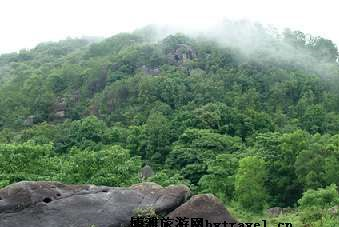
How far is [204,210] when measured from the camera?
15.8 meters

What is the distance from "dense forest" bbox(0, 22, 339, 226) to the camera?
1115 inches

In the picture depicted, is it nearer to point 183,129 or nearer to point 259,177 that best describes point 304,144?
point 259,177

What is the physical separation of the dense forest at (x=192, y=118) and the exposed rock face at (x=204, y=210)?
429 cm

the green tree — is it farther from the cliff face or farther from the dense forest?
the cliff face

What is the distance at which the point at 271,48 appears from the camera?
8312cm

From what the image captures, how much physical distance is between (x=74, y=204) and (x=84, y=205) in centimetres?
28

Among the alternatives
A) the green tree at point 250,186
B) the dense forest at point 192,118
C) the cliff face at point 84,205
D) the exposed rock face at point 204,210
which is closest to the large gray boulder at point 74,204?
the cliff face at point 84,205

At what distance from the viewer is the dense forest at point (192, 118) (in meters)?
28.3

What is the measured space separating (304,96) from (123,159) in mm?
43045

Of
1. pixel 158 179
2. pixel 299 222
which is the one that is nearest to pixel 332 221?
pixel 299 222

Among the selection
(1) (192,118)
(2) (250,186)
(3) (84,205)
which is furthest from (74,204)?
(1) (192,118)

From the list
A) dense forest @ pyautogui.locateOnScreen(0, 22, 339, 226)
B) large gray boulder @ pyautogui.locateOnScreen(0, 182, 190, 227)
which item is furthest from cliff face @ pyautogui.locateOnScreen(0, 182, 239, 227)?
→ dense forest @ pyautogui.locateOnScreen(0, 22, 339, 226)

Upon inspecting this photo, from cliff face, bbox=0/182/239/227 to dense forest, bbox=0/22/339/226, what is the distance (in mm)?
5053

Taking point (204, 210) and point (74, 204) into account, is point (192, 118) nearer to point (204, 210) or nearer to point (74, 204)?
point (204, 210)
